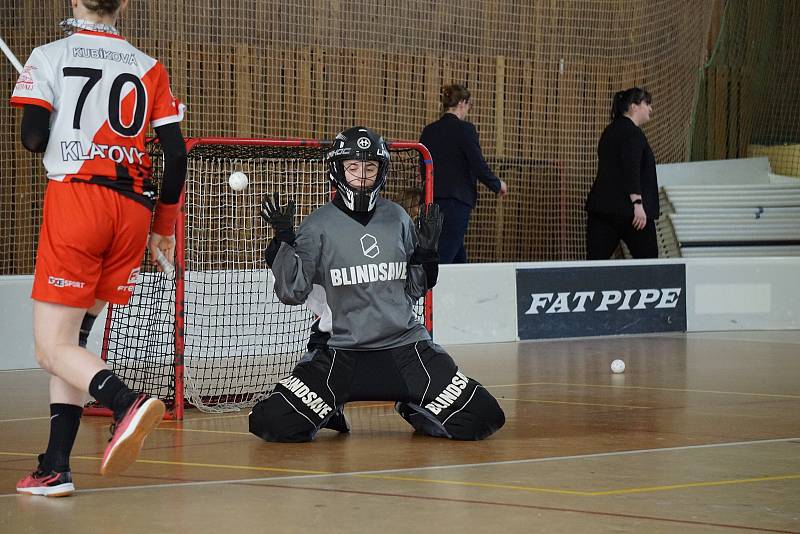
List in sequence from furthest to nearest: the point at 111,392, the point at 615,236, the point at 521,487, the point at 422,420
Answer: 1. the point at 615,236
2. the point at 422,420
3. the point at 521,487
4. the point at 111,392

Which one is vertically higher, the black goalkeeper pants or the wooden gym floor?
the black goalkeeper pants

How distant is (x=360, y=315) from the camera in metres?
5.49

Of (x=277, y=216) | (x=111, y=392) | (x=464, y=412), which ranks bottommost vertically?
(x=464, y=412)

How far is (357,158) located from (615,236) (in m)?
6.07

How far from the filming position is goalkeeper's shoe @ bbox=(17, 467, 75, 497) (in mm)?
4133

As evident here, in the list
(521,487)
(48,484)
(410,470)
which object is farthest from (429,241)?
(48,484)

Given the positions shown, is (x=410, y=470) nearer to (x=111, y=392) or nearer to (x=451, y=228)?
(x=111, y=392)

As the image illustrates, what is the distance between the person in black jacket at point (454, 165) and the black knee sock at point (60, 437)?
6.31 meters

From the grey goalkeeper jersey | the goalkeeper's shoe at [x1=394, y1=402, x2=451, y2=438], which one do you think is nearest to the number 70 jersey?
the grey goalkeeper jersey

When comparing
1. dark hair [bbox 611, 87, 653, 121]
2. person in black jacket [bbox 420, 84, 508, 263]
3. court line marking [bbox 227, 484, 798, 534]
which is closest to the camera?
court line marking [bbox 227, 484, 798, 534]

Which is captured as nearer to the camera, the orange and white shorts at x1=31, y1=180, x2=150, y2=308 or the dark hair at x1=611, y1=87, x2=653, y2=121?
the orange and white shorts at x1=31, y1=180, x2=150, y2=308

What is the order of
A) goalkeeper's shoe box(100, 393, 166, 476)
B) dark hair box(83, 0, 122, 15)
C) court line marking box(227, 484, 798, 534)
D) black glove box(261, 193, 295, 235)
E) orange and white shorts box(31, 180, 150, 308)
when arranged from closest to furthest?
1. court line marking box(227, 484, 798, 534)
2. goalkeeper's shoe box(100, 393, 166, 476)
3. orange and white shorts box(31, 180, 150, 308)
4. dark hair box(83, 0, 122, 15)
5. black glove box(261, 193, 295, 235)

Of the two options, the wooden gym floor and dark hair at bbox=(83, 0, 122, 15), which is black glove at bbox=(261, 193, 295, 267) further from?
dark hair at bbox=(83, 0, 122, 15)

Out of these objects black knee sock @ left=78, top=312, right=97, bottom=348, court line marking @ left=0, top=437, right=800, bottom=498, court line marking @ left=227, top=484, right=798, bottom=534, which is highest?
black knee sock @ left=78, top=312, right=97, bottom=348
